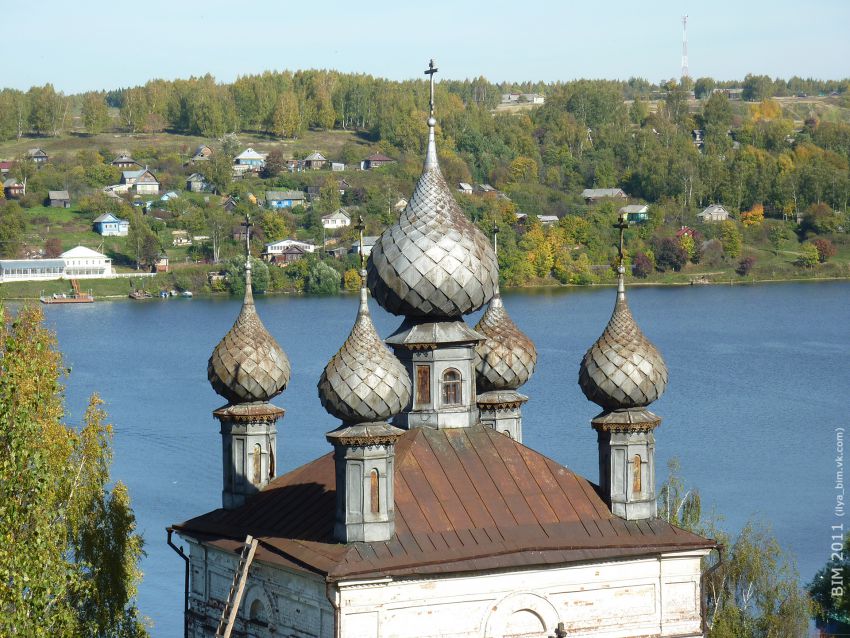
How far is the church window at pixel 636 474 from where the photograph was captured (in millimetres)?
13234

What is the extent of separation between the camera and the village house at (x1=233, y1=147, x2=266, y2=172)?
105 m

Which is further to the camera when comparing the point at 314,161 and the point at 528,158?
the point at 528,158

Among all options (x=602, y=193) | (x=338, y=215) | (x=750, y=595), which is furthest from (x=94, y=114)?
(x=750, y=595)

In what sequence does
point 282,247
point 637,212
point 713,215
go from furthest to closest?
point 637,212
point 713,215
point 282,247

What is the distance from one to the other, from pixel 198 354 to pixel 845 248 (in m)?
41.7

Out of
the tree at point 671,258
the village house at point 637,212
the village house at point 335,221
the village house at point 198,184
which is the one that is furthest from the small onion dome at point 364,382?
the village house at point 198,184

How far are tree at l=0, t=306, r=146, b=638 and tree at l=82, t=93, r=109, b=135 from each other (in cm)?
9919

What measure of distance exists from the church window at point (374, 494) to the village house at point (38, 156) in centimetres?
9639

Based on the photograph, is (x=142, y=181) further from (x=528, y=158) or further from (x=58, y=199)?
(x=528, y=158)

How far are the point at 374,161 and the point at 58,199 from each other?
57.8ft

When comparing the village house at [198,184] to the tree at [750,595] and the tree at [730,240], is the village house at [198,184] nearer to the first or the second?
the tree at [730,240]

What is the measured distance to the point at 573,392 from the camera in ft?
144

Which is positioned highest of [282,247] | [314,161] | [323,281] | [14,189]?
[314,161]

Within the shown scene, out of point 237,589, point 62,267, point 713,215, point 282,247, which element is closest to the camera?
point 237,589
